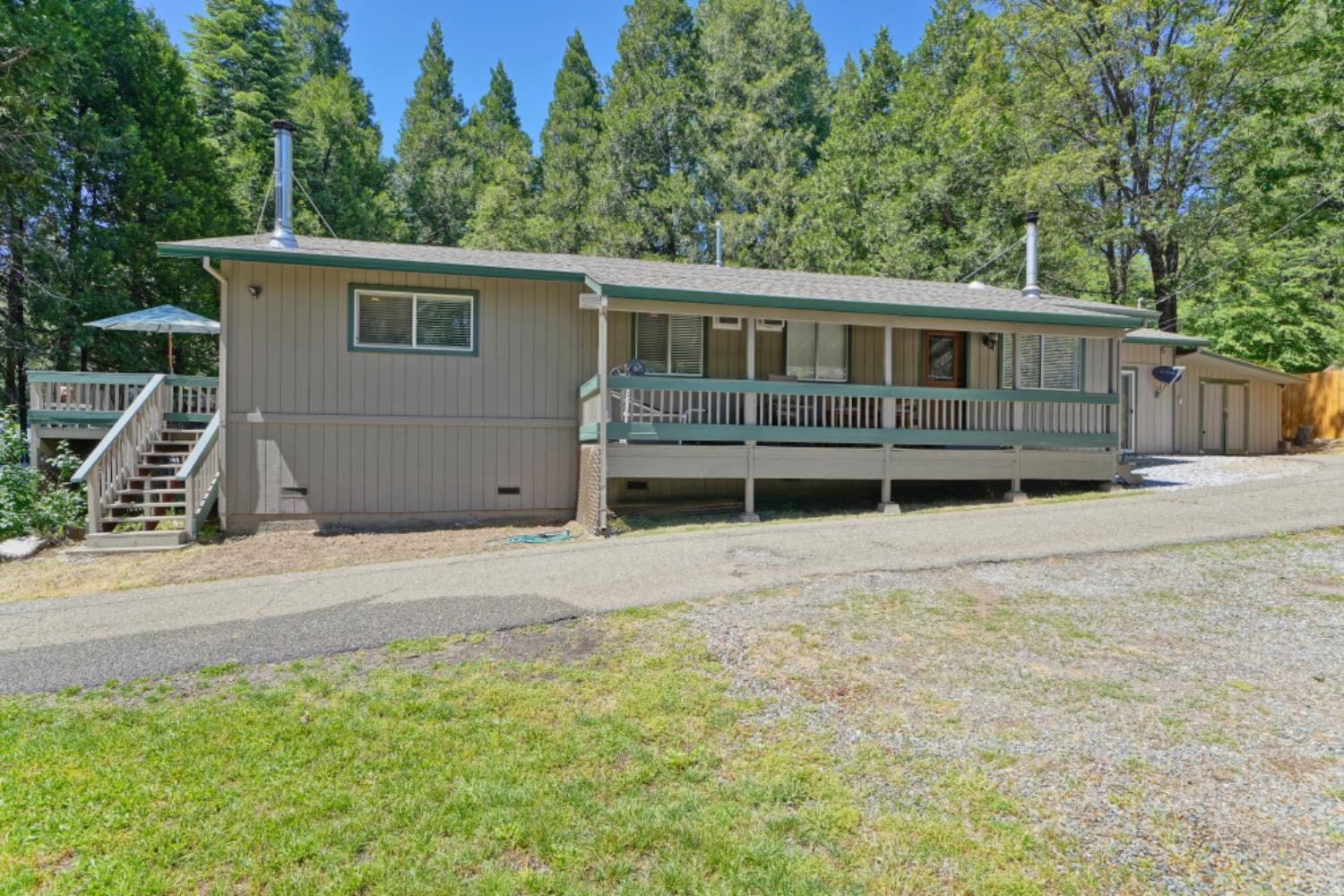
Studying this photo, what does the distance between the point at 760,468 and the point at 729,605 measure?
483 cm

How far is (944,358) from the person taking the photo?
494 inches

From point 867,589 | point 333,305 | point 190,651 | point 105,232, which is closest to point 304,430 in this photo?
point 333,305

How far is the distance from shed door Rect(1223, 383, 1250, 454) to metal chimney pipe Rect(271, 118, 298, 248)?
2016 cm

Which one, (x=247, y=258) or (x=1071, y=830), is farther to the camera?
(x=247, y=258)

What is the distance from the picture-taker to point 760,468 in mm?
A: 10148

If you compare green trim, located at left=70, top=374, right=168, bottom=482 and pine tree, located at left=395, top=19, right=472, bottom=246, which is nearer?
green trim, located at left=70, top=374, right=168, bottom=482

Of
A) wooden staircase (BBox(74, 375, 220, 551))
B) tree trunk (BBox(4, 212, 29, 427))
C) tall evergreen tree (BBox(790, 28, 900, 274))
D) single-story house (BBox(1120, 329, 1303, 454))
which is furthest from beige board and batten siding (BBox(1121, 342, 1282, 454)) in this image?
tree trunk (BBox(4, 212, 29, 427))

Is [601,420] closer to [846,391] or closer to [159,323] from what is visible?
[846,391]

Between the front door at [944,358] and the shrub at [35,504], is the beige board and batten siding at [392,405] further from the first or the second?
the front door at [944,358]

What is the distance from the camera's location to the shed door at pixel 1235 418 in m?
17.2

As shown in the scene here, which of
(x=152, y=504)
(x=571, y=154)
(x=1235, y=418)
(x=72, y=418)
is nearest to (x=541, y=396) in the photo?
(x=152, y=504)

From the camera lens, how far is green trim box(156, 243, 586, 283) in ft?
29.6

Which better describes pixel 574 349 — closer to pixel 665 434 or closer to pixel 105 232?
pixel 665 434

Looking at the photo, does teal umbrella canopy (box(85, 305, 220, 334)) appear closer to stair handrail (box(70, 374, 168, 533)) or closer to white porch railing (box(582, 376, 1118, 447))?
stair handrail (box(70, 374, 168, 533))
